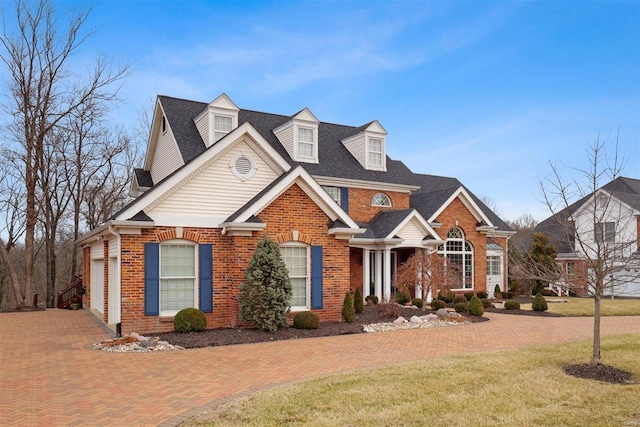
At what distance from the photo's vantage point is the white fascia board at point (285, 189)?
15.0 m

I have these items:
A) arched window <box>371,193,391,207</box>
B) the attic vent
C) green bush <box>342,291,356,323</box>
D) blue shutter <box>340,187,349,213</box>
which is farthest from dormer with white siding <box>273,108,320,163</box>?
green bush <box>342,291,356,323</box>

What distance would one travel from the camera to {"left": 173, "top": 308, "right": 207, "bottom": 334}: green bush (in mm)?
13992

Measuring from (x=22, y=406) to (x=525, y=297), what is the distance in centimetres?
2888

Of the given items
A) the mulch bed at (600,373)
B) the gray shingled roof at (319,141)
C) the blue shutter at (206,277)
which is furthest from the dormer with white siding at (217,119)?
the mulch bed at (600,373)

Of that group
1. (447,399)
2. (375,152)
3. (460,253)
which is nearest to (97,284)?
(375,152)

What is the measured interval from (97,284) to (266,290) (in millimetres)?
10891

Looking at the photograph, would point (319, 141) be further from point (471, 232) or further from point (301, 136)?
point (471, 232)

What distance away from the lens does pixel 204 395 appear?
8102 mm

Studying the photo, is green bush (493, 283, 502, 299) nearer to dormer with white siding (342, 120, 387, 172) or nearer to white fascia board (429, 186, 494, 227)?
white fascia board (429, 186, 494, 227)

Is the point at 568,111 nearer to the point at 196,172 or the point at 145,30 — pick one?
the point at 196,172

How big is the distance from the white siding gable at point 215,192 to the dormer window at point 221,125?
398 centimetres

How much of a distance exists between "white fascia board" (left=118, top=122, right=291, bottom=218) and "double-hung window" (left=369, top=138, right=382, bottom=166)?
10.8 metres

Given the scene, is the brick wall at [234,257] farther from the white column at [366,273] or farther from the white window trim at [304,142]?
the white window trim at [304,142]

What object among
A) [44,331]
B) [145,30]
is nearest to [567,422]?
[145,30]
